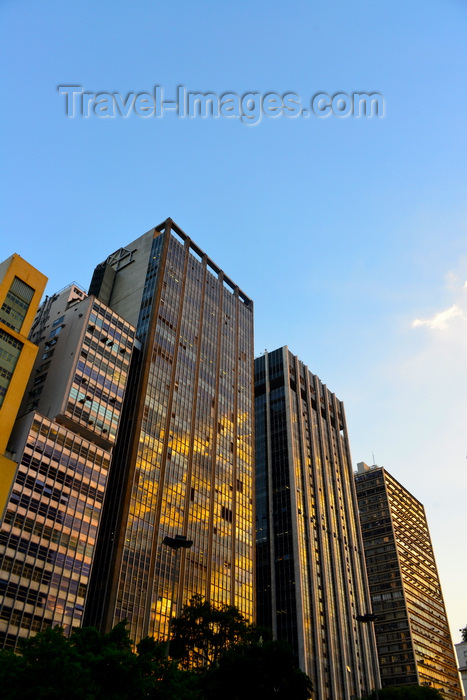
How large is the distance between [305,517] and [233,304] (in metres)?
55.0

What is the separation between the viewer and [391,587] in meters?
165

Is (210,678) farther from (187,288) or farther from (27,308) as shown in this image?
(187,288)

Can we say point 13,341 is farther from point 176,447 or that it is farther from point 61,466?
point 176,447

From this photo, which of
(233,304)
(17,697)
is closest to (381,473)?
(233,304)

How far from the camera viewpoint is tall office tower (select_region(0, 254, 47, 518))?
78688mm

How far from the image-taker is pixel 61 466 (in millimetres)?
83688

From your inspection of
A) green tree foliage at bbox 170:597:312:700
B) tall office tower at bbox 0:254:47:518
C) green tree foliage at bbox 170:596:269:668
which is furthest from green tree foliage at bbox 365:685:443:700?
tall office tower at bbox 0:254:47:518

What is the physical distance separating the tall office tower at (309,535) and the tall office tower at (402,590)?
75.2 feet

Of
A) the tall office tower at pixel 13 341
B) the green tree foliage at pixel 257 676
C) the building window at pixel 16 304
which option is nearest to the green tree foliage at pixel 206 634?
the green tree foliage at pixel 257 676

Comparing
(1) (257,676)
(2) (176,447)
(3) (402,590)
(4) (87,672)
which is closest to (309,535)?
(2) (176,447)

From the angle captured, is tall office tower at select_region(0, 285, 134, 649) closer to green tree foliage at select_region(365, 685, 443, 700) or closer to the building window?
the building window

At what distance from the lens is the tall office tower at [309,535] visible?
120m

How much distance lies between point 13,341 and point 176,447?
116ft

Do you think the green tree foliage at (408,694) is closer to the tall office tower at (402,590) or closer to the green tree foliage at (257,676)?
the green tree foliage at (257,676)
